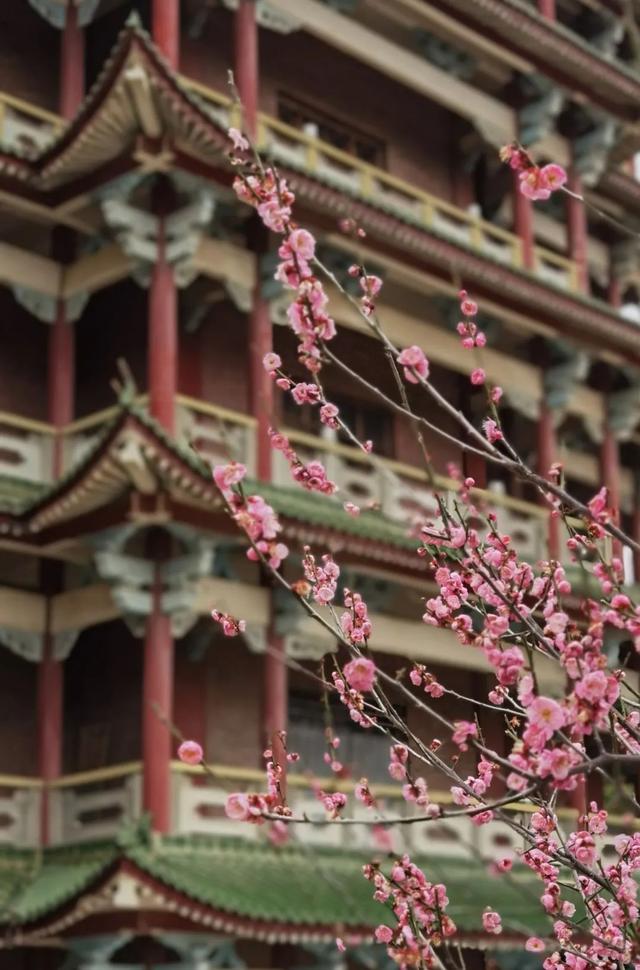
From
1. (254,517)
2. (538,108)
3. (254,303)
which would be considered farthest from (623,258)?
(254,517)

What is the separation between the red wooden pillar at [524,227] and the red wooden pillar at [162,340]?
20.4 feet

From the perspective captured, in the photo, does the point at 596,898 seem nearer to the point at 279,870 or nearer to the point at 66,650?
the point at 279,870

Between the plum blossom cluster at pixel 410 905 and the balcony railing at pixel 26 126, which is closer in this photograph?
the plum blossom cluster at pixel 410 905

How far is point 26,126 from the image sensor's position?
616 inches

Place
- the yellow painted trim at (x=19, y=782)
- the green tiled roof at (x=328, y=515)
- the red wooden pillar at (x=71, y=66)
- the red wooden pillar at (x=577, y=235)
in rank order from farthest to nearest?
the red wooden pillar at (x=577, y=235), the red wooden pillar at (x=71, y=66), the green tiled roof at (x=328, y=515), the yellow painted trim at (x=19, y=782)

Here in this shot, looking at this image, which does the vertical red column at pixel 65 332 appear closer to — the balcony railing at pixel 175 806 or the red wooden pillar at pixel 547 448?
the balcony railing at pixel 175 806

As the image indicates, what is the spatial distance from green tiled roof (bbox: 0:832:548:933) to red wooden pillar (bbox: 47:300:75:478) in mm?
3666

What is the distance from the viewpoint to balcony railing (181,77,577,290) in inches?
622

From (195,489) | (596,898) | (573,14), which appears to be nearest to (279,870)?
(195,489)

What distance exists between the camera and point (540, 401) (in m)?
19.1

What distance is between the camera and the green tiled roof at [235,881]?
39.5 feet

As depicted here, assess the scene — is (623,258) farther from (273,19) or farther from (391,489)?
(391,489)

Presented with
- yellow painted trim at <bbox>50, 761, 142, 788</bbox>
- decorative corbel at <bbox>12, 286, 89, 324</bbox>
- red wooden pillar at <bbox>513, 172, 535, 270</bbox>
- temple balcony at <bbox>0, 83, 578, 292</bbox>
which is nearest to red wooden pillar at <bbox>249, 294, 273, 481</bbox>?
temple balcony at <bbox>0, 83, 578, 292</bbox>

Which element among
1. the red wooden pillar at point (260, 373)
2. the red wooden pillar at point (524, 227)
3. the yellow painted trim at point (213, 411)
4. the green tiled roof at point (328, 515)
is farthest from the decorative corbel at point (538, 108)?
the yellow painted trim at point (213, 411)
